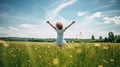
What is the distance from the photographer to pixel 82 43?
347 centimetres

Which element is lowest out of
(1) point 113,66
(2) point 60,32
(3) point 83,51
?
(1) point 113,66

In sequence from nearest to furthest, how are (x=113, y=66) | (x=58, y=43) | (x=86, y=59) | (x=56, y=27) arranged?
(x=86, y=59) → (x=113, y=66) → (x=58, y=43) → (x=56, y=27)

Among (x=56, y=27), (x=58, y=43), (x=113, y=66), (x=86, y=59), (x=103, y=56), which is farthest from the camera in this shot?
(x=56, y=27)

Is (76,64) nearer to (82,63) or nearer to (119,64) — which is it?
(82,63)

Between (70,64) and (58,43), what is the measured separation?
5319 millimetres

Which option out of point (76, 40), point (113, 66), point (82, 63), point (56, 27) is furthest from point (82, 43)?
point (56, 27)

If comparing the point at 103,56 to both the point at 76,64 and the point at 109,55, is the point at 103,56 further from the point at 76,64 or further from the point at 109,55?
the point at 76,64

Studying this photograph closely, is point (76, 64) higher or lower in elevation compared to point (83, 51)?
lower

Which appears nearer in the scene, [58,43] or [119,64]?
[119,64]

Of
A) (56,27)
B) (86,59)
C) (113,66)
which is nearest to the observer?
(86,59)

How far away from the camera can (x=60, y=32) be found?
30.1 feet

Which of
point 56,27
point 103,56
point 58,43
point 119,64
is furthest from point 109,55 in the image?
point 56,27

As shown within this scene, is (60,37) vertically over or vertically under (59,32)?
under

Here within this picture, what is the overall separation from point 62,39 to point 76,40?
18.3ft
